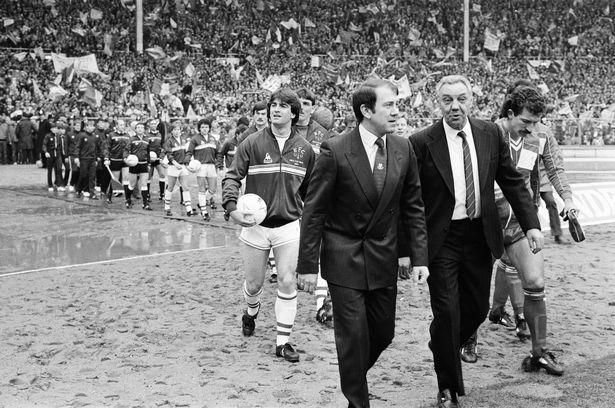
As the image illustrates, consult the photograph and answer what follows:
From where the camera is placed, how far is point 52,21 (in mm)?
35156

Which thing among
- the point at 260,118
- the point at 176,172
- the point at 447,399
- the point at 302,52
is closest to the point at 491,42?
the point at 302,52

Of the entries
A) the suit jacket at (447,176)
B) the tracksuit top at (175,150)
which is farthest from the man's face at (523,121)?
the tracksuit top at (175,150)

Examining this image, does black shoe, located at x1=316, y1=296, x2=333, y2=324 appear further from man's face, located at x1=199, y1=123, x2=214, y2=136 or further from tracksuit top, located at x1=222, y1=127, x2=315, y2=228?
man's face, located at x1=199, y1=123, x2=214, y2=136

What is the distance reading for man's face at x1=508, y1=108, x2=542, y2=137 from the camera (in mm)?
6055

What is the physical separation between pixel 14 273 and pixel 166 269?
179 centimetres

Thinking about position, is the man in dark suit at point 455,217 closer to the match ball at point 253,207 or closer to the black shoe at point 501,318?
the match ball at point 253,207

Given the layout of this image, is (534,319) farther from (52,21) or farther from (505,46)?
(505,46)

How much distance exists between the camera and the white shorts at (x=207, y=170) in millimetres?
15141

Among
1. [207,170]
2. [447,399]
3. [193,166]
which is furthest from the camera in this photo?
[207,170]

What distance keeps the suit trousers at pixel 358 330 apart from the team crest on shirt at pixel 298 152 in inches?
79.6

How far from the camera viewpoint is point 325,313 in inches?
293

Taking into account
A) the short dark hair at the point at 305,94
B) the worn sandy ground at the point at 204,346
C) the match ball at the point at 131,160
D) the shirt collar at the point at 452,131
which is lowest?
the worn sandy ground at the point at 204,346

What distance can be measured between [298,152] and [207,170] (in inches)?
350

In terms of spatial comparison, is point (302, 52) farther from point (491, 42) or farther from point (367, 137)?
point (367, 137)
